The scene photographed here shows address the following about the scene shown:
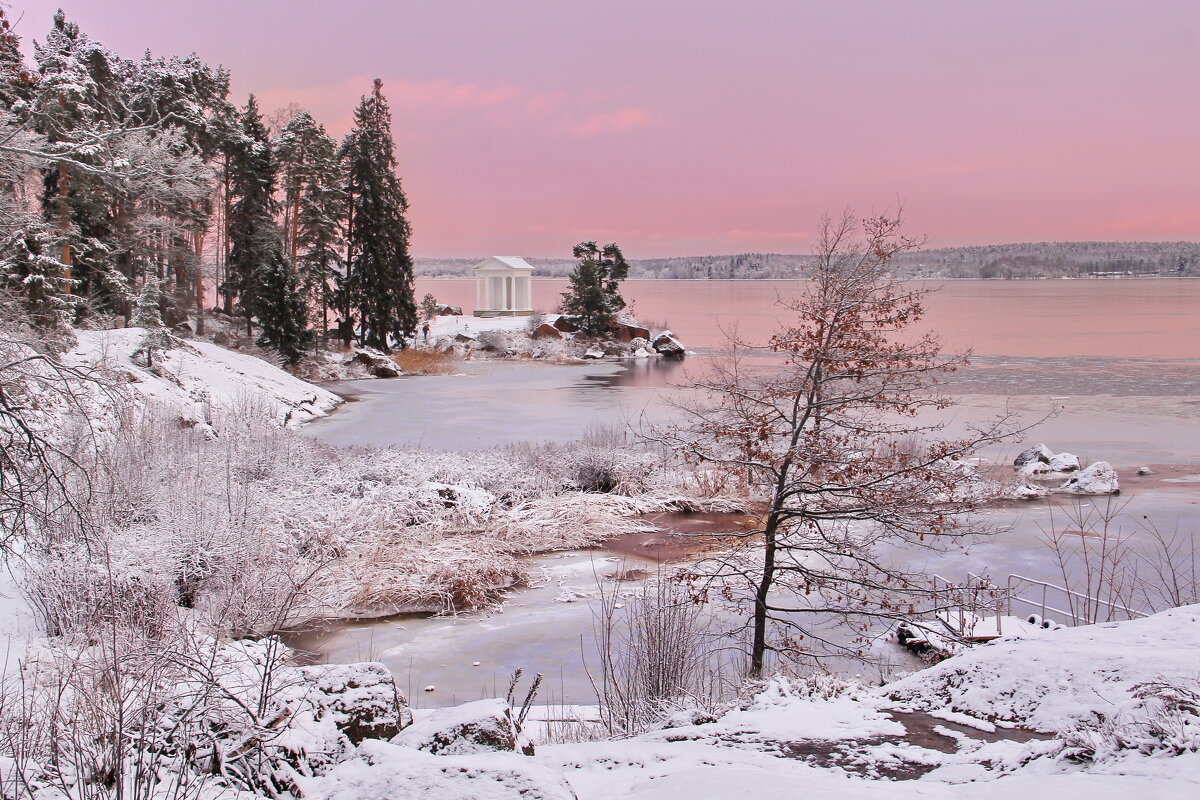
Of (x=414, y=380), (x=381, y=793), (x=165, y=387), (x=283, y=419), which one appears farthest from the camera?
(x=414, y=380)

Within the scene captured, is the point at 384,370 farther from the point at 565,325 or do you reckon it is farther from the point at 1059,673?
the point at 1059,673

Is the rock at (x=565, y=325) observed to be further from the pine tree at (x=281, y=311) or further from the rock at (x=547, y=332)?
the pine tree at (x=281, y=311)

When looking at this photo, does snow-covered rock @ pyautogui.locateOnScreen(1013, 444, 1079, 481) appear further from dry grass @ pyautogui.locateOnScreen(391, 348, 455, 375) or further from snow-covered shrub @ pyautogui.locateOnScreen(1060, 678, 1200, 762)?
dry grass @ pyautogui.locateOnScreen(391, 348, 455, 375)

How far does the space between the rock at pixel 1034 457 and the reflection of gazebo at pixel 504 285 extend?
48037 mm

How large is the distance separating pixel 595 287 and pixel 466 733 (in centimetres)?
5189

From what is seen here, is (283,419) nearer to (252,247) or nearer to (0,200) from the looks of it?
(0,200)

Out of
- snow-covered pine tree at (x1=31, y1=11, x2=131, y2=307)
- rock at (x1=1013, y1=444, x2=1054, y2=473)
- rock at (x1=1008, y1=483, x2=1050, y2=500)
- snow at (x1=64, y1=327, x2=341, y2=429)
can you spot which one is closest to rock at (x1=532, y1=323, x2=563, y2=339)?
snow at (x1=64, y1=327, x2=341, y2=429)

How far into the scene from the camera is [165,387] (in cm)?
2139

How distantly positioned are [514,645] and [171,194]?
84.1ft

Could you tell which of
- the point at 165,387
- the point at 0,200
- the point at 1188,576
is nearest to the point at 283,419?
the point at 165,387

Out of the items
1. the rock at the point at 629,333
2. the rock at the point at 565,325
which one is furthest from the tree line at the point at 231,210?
the rock at the point at 629,333

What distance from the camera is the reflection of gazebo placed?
65125mm

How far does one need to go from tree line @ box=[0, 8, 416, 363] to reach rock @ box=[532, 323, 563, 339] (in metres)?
9.82

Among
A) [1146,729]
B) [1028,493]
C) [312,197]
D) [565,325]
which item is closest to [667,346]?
[565,325]
